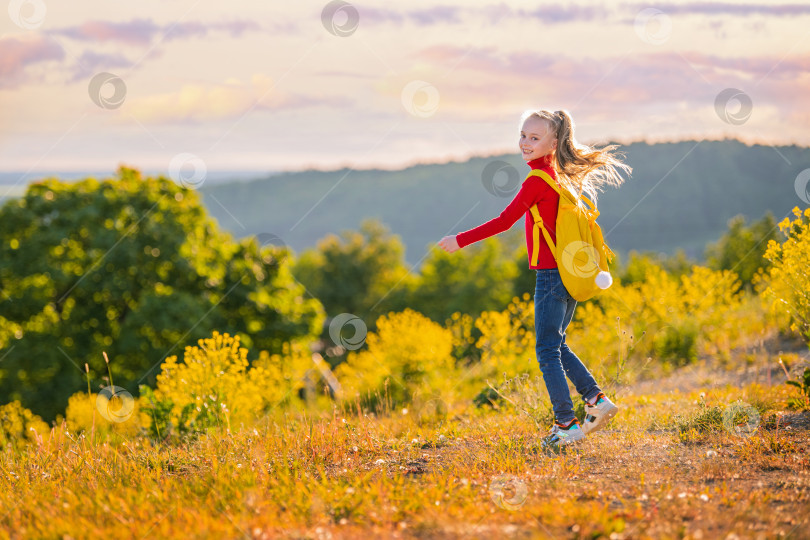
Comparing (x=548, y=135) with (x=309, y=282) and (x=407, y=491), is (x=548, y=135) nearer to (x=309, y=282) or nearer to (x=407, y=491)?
(x=407, y=491)

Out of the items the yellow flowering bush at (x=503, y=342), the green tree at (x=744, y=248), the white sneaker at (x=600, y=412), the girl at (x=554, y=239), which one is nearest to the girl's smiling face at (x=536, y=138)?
the girl at (x=554, y=239)

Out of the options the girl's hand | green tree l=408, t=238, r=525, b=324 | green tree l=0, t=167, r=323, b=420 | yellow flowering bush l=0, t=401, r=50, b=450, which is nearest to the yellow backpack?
the girl's hand

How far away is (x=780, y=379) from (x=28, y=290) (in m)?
18.6

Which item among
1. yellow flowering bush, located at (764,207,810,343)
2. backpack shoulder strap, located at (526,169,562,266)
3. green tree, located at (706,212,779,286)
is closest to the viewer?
backpack shoulder strap, located at (526,169,562,266)

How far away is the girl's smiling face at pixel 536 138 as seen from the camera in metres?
4.33

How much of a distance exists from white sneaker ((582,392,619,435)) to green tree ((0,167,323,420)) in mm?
13994

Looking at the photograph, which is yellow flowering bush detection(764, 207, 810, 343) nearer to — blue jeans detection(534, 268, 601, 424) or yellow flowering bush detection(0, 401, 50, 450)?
blue jeans detection(534, 268, 601, 424)

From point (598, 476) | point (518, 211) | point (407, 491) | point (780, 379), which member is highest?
point (780, 379)

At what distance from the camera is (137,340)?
16922 millimetres

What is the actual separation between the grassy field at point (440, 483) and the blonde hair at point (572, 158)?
74.1 inches

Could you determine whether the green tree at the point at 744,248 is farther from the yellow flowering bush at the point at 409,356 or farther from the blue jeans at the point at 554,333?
the blue jeans at the point at 554,333

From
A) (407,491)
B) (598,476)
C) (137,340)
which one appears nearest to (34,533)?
(407,491)

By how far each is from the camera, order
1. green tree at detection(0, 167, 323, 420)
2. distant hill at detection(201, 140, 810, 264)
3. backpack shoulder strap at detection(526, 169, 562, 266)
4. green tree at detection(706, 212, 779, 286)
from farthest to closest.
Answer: distant hill at detection(201, 140, 810, 264) < green tree at detection(706, 212, 779, 286) < green tree at detection(0, 167, 323, 420) < backpack shoulder strap at detection(526, 169, 562, 266)

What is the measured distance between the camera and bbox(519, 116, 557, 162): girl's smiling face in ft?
14.2
